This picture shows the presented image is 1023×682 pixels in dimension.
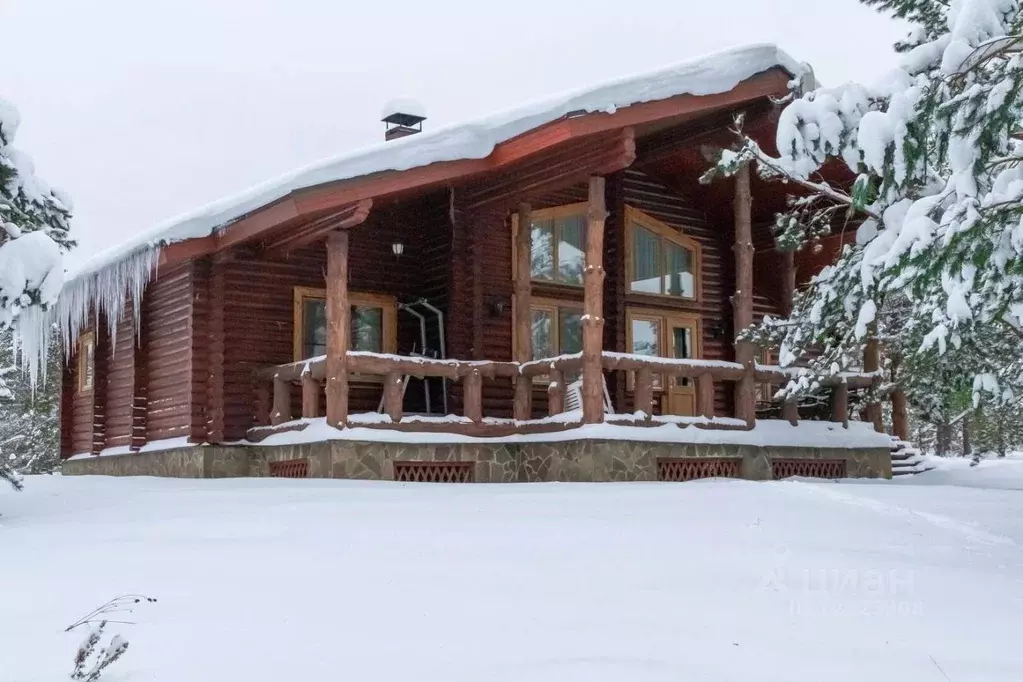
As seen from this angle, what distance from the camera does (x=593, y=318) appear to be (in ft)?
39.4

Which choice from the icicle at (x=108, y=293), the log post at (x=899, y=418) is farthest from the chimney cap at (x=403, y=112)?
the log post at (x=899, y=418)

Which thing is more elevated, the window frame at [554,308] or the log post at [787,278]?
the log post at [787,278]

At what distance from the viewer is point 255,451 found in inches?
543

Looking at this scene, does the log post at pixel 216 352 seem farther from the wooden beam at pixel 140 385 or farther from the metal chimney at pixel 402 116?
the metal chimney at pixel 402 116

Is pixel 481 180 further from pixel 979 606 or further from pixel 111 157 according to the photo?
pixel 111 157

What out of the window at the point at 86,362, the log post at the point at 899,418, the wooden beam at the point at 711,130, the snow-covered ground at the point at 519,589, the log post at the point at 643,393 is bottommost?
the snow-covered ground at the point at 519,589

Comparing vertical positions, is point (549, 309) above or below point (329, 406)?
above

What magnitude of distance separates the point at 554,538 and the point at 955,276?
2.89 metres

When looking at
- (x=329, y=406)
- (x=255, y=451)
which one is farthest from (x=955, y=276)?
(x=255, y=451)

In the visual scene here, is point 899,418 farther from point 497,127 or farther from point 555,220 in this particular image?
point 497,127

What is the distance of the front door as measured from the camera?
52.1ft

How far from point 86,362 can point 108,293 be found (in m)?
3.43

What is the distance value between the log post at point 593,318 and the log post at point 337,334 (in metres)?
2.52

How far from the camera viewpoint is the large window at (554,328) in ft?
49.7
